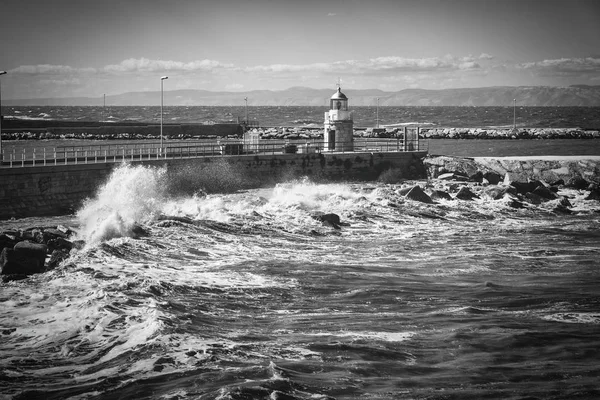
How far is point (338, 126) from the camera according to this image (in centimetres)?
4184

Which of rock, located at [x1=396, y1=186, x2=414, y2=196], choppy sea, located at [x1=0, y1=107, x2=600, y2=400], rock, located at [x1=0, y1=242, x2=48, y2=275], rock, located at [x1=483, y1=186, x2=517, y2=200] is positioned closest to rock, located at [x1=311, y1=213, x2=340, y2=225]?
choppy sea, located at [x1=0, y1=107, x2=600, y2=400]

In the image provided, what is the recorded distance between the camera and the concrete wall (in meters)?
26.1

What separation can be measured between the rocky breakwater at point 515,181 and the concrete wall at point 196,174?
271 cm

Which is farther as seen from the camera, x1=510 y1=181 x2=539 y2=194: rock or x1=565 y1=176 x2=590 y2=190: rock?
x1=565 y1=176 x2=590 y2=190: rock

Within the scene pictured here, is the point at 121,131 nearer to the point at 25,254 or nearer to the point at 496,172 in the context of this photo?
the point at 496,172

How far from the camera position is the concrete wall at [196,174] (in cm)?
2608

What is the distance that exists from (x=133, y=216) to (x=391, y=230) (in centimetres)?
846

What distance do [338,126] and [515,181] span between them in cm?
1074

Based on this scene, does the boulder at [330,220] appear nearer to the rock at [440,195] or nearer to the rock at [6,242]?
the rock at [440,195]

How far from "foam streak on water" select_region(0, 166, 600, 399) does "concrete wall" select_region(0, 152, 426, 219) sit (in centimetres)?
325

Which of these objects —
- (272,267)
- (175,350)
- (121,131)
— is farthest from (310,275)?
(121,131)

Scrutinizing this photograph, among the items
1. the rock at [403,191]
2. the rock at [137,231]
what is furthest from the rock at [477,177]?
the rock at [137,231]

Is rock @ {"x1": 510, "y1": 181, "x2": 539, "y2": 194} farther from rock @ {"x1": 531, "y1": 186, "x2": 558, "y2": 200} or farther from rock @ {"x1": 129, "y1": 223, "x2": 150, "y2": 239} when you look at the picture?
rock @ {"x1": 129, "y1": 223, "x2": 150, "y2": 239}

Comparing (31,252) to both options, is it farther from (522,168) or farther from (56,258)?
(522,168)
